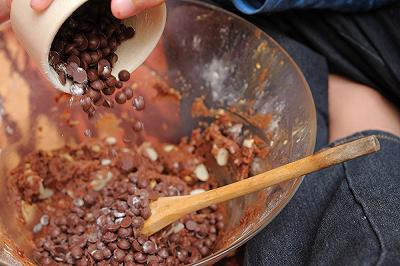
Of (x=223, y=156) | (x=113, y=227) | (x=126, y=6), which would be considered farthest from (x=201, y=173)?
(x=126, y=6)

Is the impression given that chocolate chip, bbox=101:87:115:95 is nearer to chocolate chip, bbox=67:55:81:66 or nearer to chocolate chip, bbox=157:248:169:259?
chocolate chip, bbox=67:55:81:66

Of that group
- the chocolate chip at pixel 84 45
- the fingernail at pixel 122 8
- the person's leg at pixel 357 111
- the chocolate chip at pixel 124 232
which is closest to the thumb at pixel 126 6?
the fingernail at pixel 122 8

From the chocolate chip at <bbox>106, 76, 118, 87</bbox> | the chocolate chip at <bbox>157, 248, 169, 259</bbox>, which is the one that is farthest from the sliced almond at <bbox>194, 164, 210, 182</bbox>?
the chocolate chip at <bbox>106, 76, 118, 87</bbox>

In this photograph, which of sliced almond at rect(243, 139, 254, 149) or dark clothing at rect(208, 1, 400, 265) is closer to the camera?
dark clothing at rect(208, 1, 400, 265)

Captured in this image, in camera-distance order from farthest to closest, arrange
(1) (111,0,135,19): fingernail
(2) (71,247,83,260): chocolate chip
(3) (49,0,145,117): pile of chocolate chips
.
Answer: (2) (71,247,83,260): chocolate chip
(3) (49,0,145,117): pile of chocolate chips
(1) (111,0,135,19): fingernail

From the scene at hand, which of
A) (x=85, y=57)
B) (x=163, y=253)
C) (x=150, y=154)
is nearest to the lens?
(x=85, y=57)

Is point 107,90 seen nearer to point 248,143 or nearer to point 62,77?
point 62,77

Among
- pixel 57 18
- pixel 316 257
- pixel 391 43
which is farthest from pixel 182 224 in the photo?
pixel 391 43
